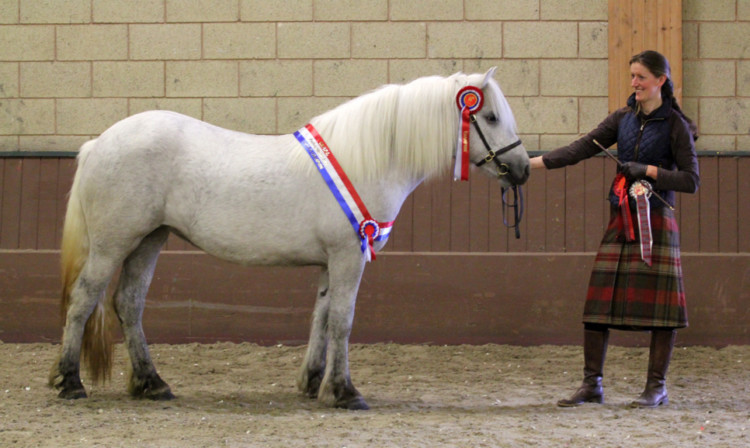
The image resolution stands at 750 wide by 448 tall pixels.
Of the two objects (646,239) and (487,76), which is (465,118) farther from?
(646,239)

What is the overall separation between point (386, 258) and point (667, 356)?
2.21m

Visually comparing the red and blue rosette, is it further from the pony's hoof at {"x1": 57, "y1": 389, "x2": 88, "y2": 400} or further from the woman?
the pony's hoof at {"x1": 57, "y1": 389, "x2": 88, "y2": 400}

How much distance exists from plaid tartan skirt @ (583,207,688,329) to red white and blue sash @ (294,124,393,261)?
3.54 feet

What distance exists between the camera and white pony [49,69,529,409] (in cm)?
390

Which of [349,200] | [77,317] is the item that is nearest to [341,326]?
[349,200]

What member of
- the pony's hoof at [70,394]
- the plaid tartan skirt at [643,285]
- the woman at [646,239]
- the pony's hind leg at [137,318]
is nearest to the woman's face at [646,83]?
the woman at [646,239]

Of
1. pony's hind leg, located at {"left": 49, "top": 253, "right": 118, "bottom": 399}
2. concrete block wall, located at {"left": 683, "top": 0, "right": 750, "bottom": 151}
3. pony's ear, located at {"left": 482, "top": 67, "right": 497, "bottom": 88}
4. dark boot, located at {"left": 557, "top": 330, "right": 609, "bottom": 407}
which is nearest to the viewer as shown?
pony's ear, located at {"left": 482, "top": 67, "right": 497, "bottom": 88}

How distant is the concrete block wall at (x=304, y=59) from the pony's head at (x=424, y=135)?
6.36 ft

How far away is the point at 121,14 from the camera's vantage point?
588 cm

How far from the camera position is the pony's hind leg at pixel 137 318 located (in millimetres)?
4121

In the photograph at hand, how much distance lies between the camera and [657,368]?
4.07 metres

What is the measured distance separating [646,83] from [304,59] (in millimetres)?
2638

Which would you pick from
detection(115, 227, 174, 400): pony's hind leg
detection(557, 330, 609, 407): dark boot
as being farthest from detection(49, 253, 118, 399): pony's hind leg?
detection(557, 330, 609, 407): dark boot

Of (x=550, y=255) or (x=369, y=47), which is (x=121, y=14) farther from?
(x=550, y=255)
